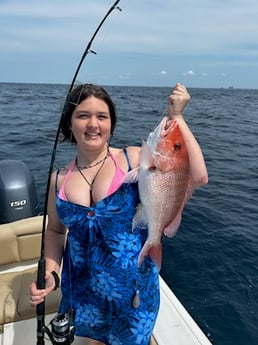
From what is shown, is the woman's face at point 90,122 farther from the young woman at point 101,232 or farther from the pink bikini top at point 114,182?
the pink bikini top at point 114,182

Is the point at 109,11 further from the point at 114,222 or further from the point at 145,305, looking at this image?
the point at 145,305

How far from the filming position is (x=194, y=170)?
182 centimetres

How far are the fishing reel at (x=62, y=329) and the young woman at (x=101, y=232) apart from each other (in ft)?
0.20

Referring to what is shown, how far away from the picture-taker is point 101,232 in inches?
78.1

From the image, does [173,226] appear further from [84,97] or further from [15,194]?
[15,194]

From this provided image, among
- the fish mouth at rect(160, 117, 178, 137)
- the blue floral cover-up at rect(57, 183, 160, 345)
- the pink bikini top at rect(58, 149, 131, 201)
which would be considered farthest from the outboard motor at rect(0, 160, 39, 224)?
the fish mouth at rect(160, 117, 178, 137)

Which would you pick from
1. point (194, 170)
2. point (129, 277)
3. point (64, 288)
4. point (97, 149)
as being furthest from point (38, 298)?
point (194, 170)

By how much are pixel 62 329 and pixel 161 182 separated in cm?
118

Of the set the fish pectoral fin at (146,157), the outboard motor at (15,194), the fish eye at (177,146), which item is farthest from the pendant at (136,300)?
the outboard motor at (15,194)

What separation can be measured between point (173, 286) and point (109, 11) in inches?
152

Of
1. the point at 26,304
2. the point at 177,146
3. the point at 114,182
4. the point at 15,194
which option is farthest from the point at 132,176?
the point at 15,194

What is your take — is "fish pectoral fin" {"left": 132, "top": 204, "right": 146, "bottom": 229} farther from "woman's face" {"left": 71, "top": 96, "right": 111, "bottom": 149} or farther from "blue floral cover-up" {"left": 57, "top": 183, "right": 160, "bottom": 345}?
"woman's face" {"left": 71, "top": 96, "right": 111, "bottom": 149}

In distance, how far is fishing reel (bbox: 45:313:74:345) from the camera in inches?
88.3

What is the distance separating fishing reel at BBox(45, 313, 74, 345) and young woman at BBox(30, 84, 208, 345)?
0.06m
